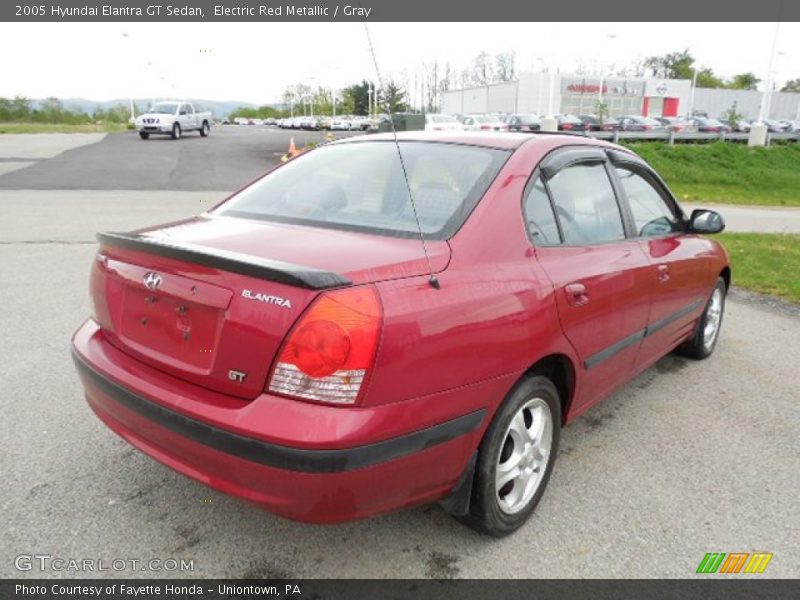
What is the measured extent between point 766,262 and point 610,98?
6854cm

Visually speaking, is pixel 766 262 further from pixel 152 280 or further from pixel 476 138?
pixel 152 280

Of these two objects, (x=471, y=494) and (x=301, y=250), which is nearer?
(x=301, y=250)

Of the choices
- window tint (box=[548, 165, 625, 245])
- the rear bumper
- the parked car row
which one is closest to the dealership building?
the parked car row

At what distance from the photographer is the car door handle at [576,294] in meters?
2.68

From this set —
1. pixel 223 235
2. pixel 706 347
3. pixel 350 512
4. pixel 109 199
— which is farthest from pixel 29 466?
pixel 109 199

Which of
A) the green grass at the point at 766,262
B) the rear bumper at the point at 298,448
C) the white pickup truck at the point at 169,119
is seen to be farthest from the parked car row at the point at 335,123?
the rear bumper at the point at 298,448

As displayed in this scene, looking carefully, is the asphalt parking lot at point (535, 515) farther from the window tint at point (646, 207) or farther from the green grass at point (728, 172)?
the green grass at point (728, 172)

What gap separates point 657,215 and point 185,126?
30313 mm

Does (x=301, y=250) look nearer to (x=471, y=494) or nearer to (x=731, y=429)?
(x=471, y=494)

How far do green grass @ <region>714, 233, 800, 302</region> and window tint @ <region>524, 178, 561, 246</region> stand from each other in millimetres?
5093

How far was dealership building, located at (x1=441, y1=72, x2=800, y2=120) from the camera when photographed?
63719 mm

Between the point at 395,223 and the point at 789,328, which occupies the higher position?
the point at 395,223

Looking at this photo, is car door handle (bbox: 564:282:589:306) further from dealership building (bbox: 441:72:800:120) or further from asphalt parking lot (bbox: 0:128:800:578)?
dealership building (bbox: 441:72:800:120)

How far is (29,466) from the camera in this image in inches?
115
